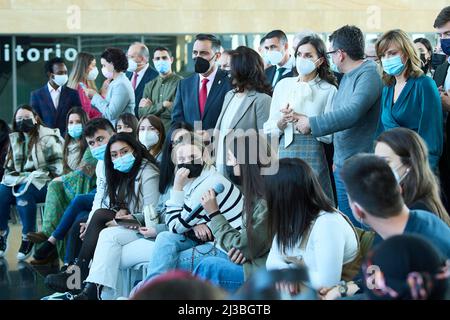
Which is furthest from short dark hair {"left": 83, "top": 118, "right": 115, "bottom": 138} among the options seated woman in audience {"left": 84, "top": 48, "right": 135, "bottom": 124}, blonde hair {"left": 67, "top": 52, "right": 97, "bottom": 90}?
blonde hair {"left": 67, "top": 52, "right": 97, "bottom": 90}

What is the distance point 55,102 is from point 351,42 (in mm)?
4384

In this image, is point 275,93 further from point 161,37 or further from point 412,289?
point 161,37

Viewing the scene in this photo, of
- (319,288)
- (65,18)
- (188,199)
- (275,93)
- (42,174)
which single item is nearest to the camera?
(319,288)

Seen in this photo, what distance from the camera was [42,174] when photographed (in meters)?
7.90

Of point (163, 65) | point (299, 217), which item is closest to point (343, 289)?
point (299, 217)

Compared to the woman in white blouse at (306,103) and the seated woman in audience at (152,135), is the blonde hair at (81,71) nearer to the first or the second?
the seated woman in audience at (152,135)

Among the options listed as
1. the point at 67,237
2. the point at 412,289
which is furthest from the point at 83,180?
the point at 412,289

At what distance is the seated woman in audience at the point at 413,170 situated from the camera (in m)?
3.71

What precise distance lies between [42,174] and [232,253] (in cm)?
382

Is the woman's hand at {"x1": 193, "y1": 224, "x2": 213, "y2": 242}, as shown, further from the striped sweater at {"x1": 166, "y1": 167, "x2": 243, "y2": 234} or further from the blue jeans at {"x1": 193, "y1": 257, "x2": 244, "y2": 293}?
the blue jeans at {"x1": 193, "y1": 257, "x2": 244, "y2": 293}

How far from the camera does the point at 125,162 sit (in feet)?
20.1

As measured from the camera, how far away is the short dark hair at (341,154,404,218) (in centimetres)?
300

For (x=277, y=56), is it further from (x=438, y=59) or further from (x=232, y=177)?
(x=232, y=177)

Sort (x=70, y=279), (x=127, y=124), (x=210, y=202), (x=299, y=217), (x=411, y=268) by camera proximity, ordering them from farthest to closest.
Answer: (x=127, y=124), (x=70, y=279), (x=210, y=202), (x=299, y=217), (x=411, y=268)
